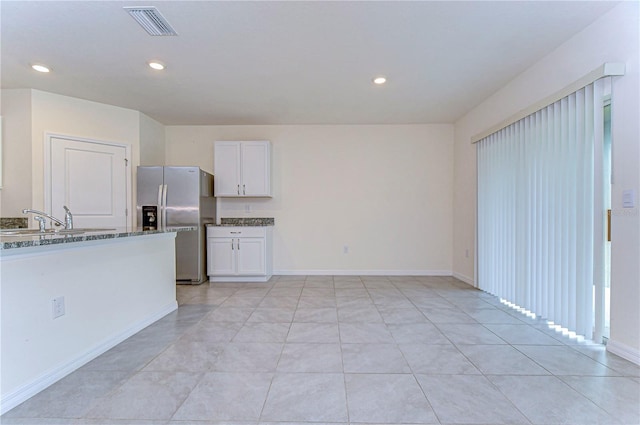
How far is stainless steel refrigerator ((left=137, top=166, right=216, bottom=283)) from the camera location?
14.4 ft

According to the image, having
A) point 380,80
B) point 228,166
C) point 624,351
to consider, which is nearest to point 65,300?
point 228,166

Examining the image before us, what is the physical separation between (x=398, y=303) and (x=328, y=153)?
9.11 ft

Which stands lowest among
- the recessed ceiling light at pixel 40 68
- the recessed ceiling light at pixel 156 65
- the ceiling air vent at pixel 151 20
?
the ceiling air vent at pixel 151 20

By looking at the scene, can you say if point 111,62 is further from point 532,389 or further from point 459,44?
point 532,389

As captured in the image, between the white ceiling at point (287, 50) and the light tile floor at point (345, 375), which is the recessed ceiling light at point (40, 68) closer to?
the white ceiling at point (287, 50)

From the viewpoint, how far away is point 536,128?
116 inches

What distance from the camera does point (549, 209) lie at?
2770 millimetres

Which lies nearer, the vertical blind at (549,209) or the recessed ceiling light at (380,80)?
the vertical blind at (549,209)

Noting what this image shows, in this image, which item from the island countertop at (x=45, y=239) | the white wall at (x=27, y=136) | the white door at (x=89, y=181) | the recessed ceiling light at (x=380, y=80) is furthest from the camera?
the white door at (x=89, y=181)

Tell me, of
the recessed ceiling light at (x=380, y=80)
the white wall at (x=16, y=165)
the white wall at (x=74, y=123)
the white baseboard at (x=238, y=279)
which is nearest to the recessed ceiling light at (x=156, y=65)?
the white wall at (x=74, y=123)

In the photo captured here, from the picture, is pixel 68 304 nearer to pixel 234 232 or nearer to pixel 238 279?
pixel 234 232

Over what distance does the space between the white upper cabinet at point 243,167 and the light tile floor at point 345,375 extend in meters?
2.26

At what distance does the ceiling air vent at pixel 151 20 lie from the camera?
2.19m

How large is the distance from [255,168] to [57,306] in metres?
3.27
